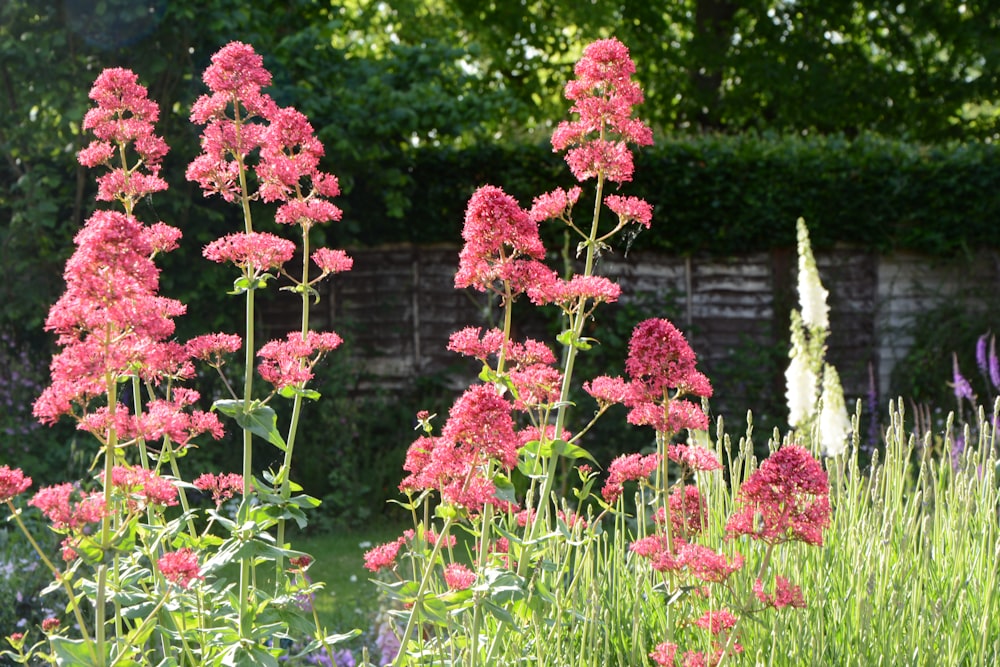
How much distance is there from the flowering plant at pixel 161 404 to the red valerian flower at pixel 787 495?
988 millimetres

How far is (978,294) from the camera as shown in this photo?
9.18 m

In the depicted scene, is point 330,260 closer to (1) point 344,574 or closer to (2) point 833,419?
(2) point 833,419

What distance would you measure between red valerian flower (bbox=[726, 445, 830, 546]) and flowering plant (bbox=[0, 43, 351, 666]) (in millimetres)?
988

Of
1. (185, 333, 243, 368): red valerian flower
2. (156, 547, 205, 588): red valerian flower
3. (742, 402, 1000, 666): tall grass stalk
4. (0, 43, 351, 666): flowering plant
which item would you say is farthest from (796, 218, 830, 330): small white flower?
(156, 547, 205, 588): red valerian flower

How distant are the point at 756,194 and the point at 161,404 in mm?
7587

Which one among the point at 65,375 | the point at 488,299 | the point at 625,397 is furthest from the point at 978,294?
the point at 65,375

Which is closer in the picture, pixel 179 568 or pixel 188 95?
pixel 179 568

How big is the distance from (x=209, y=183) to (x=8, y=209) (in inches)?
248

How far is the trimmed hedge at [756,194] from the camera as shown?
29.5 feet

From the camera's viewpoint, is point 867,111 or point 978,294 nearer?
point 978,294

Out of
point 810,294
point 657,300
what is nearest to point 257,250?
point 810,294

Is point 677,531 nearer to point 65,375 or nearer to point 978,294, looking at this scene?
point 65,375

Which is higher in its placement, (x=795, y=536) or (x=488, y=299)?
(x=488, y=299)

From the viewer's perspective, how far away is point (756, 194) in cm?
909
